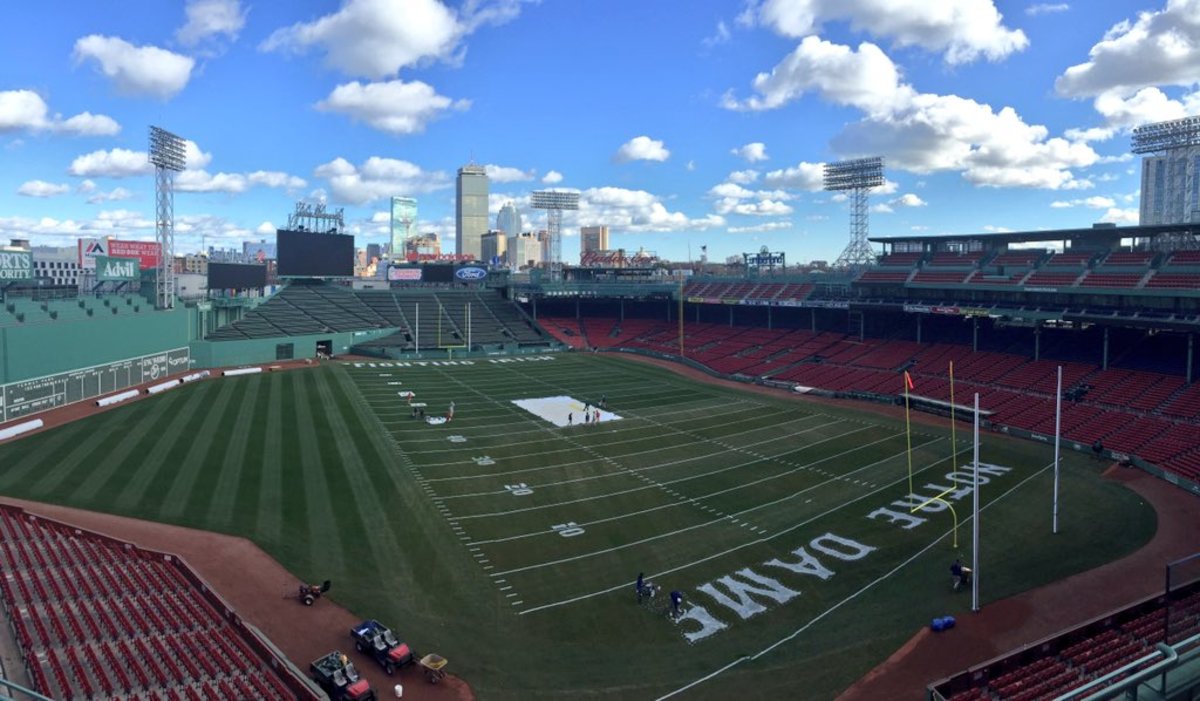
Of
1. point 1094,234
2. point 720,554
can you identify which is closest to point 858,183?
point 1094,234

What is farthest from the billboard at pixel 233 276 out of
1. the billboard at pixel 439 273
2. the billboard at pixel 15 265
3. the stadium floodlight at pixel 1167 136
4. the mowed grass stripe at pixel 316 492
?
the stadium floodlight at pixel 1167 136

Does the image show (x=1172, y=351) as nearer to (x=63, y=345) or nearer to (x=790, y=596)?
(x=790, y=596)

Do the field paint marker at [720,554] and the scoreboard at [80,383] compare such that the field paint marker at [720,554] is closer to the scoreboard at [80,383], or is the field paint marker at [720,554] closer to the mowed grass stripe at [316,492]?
the mowed grass stripe at [316,492]

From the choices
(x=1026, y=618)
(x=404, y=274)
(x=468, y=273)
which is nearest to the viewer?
(x=1026, y=618)

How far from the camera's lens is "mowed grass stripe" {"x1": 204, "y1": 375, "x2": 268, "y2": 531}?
26547 millimetres

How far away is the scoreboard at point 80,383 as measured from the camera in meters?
39.9

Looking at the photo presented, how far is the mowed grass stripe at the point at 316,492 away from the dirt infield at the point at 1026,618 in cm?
1727

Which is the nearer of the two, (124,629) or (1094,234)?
(124,629)

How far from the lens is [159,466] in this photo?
31.9m

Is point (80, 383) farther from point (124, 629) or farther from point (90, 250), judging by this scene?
point (124, 629)

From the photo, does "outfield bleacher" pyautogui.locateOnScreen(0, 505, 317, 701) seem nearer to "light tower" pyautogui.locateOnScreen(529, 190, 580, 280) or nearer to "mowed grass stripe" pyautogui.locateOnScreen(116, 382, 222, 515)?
"mowed grass stripe" pyautogui.locateOnScreen(116, 382, 222, 515)

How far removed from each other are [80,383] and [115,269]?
1505 centimetres

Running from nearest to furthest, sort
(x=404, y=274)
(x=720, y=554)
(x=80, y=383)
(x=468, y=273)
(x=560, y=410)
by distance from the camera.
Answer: (x=720, y=554), (x=80, y=383), (x=560, y=410), (x=404, y=274), (x=468, y=273)

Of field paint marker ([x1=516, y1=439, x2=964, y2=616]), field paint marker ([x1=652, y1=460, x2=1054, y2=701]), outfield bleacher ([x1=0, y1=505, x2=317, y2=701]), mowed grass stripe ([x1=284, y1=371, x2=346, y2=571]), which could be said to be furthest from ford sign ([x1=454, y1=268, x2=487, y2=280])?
field paint marker ([x1=652, y1=460, x2=1054, y2=701])
